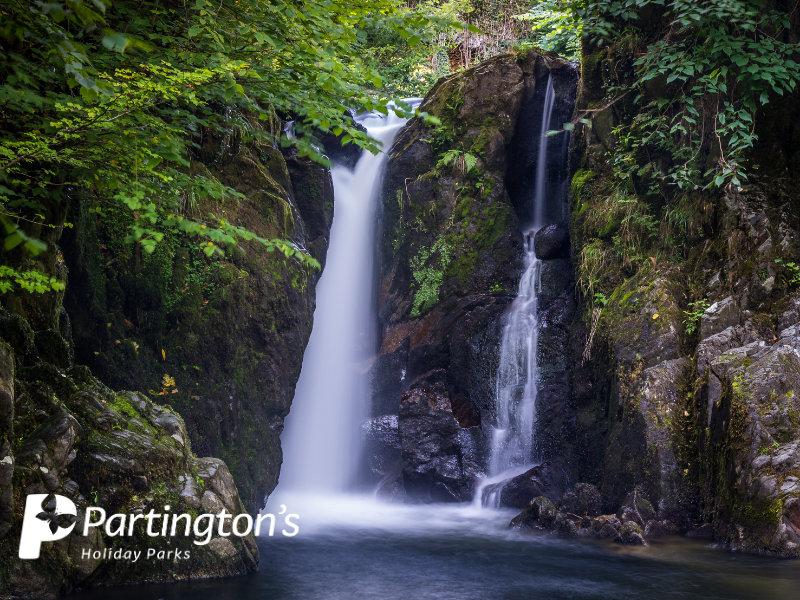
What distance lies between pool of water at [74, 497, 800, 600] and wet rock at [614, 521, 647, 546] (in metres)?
0.13

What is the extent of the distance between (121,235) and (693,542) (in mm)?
8331

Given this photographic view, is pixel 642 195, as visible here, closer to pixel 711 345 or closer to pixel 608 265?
pixel 608 265

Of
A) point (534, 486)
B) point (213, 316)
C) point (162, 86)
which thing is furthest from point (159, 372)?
point (534, 486)

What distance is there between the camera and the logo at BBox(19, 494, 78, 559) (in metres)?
4.62

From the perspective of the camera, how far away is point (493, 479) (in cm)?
1045

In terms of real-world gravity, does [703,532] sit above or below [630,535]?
above

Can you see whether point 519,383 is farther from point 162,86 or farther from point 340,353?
point 162,86

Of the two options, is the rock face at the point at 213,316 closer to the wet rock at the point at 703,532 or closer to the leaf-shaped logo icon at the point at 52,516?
the leaf-shaped logo icon at the point at 52,516

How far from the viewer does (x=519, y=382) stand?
36.2 feet

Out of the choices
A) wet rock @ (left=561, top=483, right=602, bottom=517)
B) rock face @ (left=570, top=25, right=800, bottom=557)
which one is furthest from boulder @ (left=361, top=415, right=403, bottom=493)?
wet rock @ (left=561, top=483, right=602, bottom=517)

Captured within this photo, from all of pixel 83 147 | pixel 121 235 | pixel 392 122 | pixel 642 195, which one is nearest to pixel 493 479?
pixel 642 195

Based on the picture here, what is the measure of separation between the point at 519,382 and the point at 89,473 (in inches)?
303

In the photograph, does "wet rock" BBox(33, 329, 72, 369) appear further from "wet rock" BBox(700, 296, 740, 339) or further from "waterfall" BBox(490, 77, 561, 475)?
"wet rock" BBox(700, 296, 740, 339)

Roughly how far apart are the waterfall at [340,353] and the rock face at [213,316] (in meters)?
2.06
